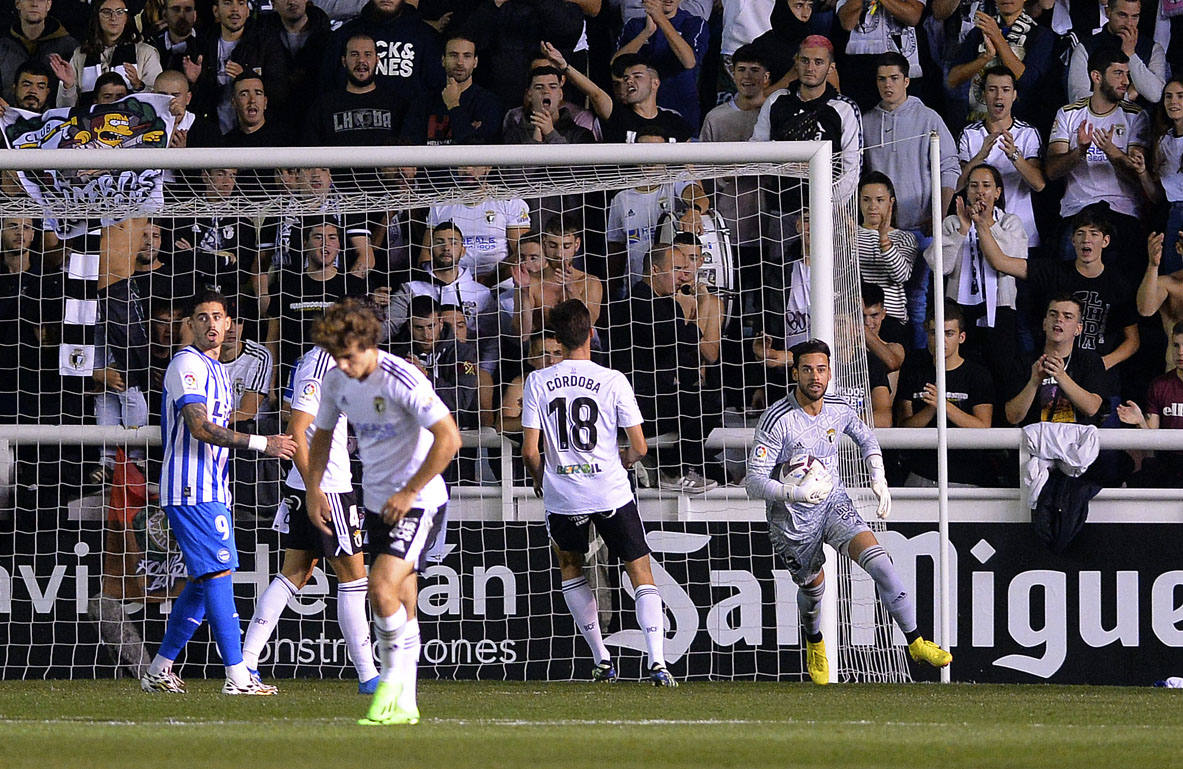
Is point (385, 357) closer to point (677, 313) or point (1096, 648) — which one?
point (677, 313)

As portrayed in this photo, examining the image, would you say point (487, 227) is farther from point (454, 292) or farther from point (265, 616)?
point (265, 616)

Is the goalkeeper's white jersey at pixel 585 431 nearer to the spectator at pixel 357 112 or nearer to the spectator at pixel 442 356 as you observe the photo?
the spectator at pixel 442 356

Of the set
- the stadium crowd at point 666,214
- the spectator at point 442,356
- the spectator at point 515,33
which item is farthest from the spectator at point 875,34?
the spectator at point 442,356

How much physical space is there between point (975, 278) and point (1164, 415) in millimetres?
1630

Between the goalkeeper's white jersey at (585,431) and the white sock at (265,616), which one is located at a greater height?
the goalkeeper's white jersey at (585,431)

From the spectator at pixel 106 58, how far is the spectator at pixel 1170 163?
771cm

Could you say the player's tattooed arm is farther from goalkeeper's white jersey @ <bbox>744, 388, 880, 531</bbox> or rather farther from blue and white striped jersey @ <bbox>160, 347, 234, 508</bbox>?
goalkeeper's white jersey @ <bbox>744, 388, 880, 531</bbox>

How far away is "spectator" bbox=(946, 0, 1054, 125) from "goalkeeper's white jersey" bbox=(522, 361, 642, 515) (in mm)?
4796

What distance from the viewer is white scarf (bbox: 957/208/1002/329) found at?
11227mm

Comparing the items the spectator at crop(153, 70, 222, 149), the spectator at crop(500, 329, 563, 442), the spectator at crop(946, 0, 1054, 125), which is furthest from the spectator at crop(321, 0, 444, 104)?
the spectator at crop(946, 0, 1054, 125)

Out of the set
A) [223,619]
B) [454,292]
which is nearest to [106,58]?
[454,292]

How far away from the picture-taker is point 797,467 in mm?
9000

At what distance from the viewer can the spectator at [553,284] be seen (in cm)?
1068

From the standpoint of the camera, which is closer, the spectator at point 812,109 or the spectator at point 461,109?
the spectator at point 812,109
